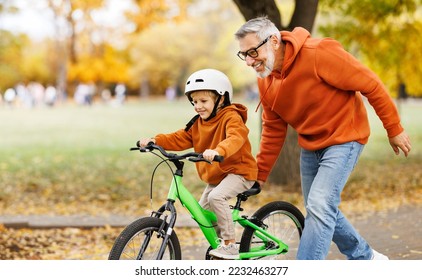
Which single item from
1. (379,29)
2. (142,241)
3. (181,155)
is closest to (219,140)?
(181,155)

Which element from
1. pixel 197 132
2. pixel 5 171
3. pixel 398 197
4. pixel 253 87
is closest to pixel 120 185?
pixel 5 171

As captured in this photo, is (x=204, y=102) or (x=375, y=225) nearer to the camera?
(x=204, y=102)

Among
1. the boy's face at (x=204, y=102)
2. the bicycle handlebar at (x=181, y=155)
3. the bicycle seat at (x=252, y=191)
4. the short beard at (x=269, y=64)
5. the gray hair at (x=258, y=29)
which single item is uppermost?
the gray hair at (x=258, y=29)

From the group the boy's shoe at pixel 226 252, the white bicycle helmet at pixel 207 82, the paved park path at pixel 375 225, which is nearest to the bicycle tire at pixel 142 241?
the boy's shoe at pixel 226 252

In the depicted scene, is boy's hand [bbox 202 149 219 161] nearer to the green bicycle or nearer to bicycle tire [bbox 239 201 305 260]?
the green bicycle

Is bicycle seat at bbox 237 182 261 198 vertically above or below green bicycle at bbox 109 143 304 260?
above

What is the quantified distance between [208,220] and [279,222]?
74cm

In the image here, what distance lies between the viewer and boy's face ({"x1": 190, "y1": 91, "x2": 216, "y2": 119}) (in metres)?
4.55

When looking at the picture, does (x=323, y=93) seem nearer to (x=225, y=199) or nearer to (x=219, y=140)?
(x=219, y=140)

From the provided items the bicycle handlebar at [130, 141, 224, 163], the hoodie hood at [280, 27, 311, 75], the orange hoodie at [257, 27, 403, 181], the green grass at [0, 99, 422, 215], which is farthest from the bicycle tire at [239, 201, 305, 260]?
the green grass at [0, 99, 422, 215]

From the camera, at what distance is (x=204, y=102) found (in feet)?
15.0

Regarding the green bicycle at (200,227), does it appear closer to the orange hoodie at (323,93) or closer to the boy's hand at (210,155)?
the boy's hand at (210,155)

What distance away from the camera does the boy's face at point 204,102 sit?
4551mm

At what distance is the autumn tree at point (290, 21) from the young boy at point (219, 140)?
4.85 metres
